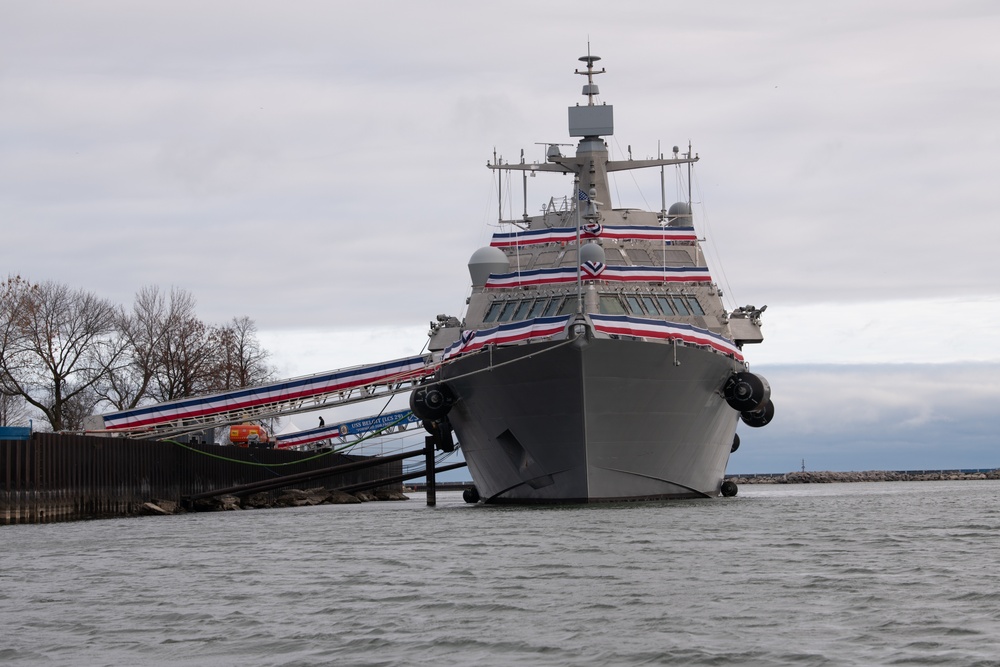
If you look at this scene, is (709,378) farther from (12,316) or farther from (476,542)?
(12,316)

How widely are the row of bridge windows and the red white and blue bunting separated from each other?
0.64 meters

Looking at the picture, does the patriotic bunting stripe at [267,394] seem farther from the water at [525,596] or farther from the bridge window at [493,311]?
the water at [525,596]

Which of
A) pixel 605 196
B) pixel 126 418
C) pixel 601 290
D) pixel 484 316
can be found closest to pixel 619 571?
pixel 601 290

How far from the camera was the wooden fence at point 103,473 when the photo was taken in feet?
117

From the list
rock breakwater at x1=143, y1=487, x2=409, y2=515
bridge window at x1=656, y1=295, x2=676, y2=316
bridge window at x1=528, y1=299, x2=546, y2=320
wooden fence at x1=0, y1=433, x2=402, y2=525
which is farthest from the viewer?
rock breakwater at x1=143, y1=487, x2=409, y2=515

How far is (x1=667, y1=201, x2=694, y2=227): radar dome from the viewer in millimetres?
47469

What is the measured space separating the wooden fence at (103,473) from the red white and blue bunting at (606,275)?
42.3 feet

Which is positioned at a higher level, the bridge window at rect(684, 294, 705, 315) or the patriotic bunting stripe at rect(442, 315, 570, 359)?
the bridge window at rect(684, 294, 705, 315)

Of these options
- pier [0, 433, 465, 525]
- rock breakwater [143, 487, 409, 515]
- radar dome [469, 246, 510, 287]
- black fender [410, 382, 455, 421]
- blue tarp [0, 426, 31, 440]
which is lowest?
rock breakwater [143, 487, 409, 515]

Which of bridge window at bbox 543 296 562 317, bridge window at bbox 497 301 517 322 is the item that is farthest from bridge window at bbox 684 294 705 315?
bridge window at bbox 497 301 517 322

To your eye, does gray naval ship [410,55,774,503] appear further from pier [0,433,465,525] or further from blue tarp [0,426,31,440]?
blue tarp [0,426,31,440]

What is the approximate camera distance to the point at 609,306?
38375mm

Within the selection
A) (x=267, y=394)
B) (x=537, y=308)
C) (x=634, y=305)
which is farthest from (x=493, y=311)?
(x=267, y=394)

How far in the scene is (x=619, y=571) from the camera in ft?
65.0
